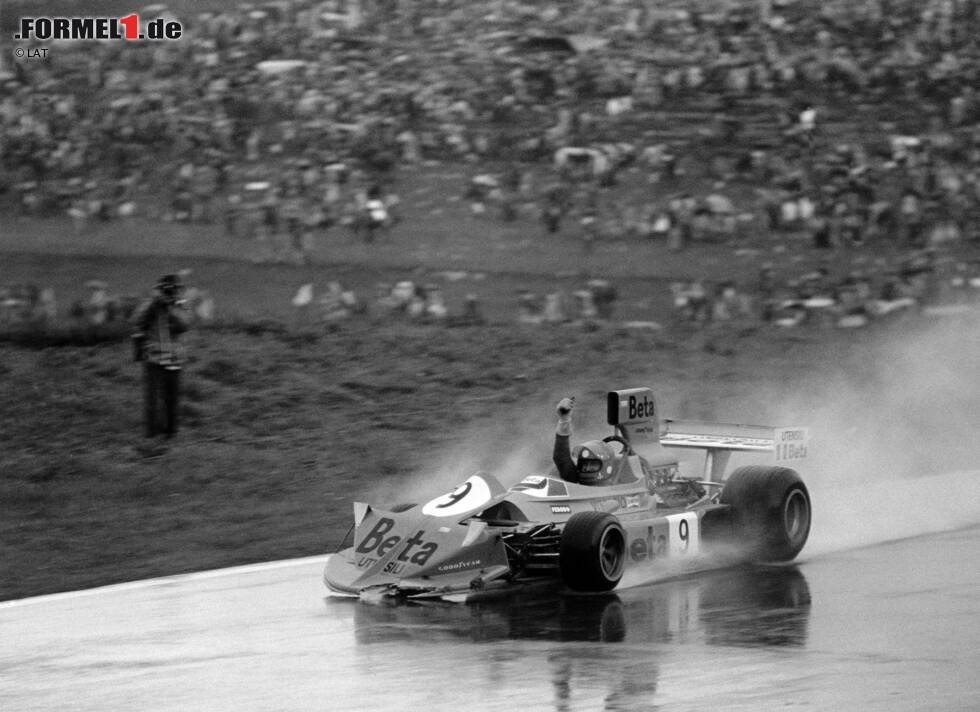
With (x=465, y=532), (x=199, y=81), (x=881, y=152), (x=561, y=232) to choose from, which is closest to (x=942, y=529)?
(x=465, y=532)

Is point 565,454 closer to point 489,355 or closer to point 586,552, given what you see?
point 586,552

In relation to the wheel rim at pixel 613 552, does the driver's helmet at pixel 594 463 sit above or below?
above

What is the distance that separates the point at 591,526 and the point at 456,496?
0.99 m

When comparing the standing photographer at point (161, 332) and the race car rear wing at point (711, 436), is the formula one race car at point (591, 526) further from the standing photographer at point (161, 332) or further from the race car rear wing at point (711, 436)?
the standing photographer at point (161, 332)

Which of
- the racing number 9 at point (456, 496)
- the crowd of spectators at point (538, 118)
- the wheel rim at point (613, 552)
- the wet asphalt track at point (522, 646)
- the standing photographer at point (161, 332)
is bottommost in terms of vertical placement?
the wet asphalt track at point (522, 646)

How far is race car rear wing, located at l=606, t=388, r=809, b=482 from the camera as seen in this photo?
12531mm

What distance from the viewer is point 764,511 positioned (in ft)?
40.5

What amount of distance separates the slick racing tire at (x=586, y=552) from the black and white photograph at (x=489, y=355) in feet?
0.10

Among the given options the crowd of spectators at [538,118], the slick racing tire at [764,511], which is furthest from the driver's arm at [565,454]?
the crowd of spectators at [538,118]

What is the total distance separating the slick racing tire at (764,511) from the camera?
1235 cm

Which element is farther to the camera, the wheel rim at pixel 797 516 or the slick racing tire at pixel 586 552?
the wheel rim at pixel 797 516

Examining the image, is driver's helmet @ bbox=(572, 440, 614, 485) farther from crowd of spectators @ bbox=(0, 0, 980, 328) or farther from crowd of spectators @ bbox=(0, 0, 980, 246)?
crowd of spectators @ bbox=(0, 0, 980, 246)

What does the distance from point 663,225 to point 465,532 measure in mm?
14359

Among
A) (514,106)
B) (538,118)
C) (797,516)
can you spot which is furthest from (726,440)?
(514,106)
